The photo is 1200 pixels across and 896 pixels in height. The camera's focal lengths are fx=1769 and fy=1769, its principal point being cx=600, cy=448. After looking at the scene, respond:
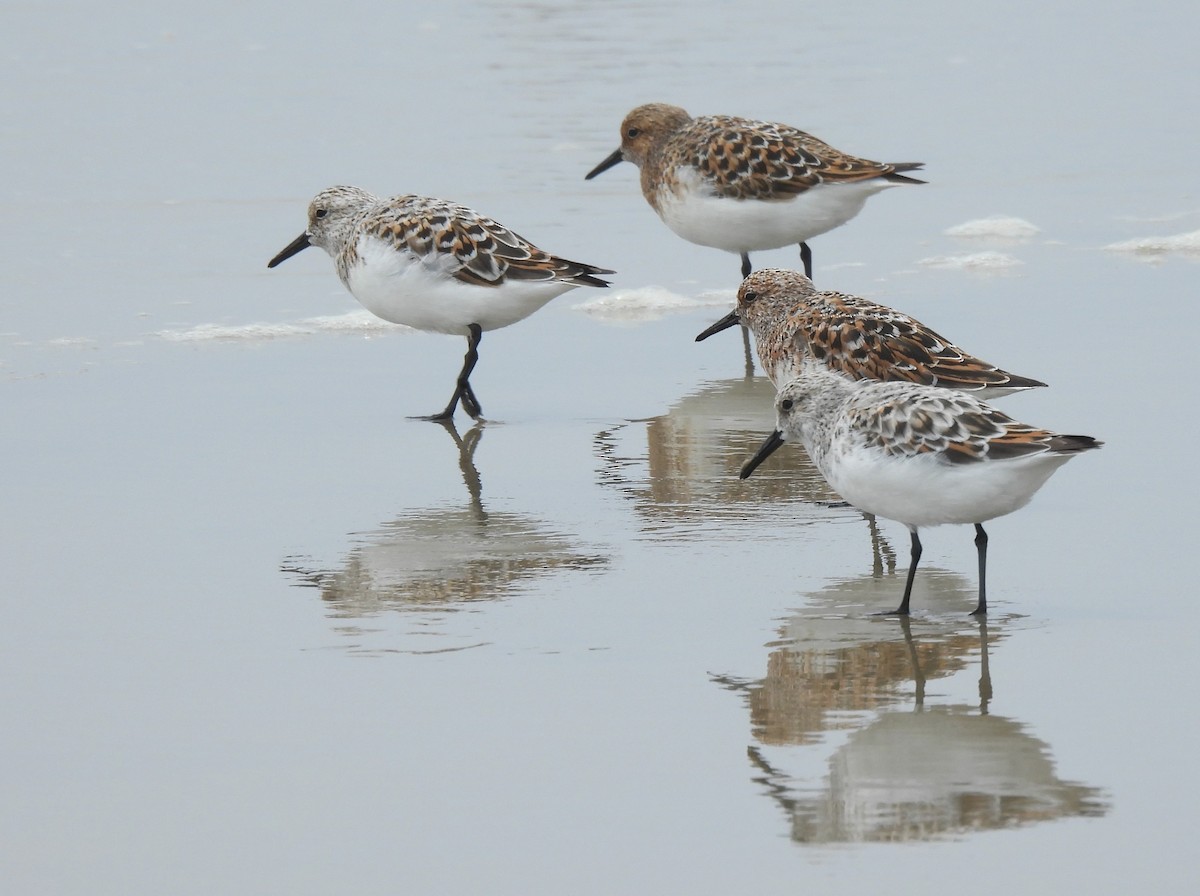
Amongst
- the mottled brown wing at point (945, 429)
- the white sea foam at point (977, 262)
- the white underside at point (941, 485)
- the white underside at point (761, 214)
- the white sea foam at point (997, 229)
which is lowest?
the white sea foam at point (977, 262)

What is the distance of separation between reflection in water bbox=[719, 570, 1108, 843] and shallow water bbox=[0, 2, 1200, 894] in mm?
17

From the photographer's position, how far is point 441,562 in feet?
24.1

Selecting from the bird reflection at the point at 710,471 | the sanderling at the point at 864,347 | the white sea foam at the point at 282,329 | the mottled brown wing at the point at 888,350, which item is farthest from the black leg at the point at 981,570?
the white sea foam at the point at 282,329

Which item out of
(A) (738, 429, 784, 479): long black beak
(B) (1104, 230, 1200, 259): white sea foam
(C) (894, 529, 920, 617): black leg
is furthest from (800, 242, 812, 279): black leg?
(C) (894, 529, 920, 617): black leg

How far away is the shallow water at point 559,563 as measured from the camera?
16.4ft

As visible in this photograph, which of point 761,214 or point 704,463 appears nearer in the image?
point 704,463

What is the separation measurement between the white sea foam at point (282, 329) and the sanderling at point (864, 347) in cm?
349

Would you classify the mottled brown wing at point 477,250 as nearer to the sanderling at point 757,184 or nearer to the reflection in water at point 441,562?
the reflection in water at point 441,562

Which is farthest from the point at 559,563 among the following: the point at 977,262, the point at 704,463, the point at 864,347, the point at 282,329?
the point at 977,262

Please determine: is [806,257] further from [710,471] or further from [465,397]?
Result: [710,471]

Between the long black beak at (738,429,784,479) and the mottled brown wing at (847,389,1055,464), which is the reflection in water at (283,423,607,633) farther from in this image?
the mottled brown wing at (847,389,1055,464)

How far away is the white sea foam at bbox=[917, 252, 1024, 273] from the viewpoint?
12539 mm

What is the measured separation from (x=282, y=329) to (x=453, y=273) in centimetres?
215

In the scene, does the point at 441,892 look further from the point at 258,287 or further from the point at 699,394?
the point at 258,287
